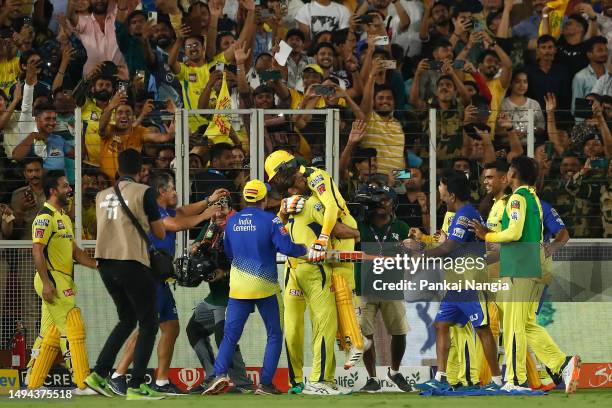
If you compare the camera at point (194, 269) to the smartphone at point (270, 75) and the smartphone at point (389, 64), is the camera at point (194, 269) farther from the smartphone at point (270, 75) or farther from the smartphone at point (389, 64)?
the smartphone at point (389, 64)

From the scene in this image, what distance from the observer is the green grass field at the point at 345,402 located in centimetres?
1225

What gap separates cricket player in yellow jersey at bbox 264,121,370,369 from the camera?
13461 mm

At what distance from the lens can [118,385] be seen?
13039 millimetres

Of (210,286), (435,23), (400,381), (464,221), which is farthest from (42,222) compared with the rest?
(435,23)

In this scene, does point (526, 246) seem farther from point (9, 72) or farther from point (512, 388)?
point (9, 72)

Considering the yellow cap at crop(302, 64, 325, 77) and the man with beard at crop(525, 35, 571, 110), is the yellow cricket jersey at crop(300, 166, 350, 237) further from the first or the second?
the man with beard at crop(525, 35, 571, 110)

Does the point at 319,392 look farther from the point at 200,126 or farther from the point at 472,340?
the point at 200,126

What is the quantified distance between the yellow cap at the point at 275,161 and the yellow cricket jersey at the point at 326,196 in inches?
11.2

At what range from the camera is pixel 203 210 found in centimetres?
1446

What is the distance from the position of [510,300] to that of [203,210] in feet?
11.3

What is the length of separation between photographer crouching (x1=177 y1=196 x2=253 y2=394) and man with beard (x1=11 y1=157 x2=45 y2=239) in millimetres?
2247

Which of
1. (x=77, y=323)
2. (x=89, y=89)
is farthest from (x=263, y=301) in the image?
(x=89, y=89)

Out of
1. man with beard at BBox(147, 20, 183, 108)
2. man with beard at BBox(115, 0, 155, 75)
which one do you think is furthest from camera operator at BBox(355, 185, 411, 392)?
man with beard at BBox(115, 0, 155, 75)

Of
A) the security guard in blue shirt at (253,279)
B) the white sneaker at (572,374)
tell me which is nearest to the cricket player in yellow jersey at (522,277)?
the white sneaker at (572,374)
